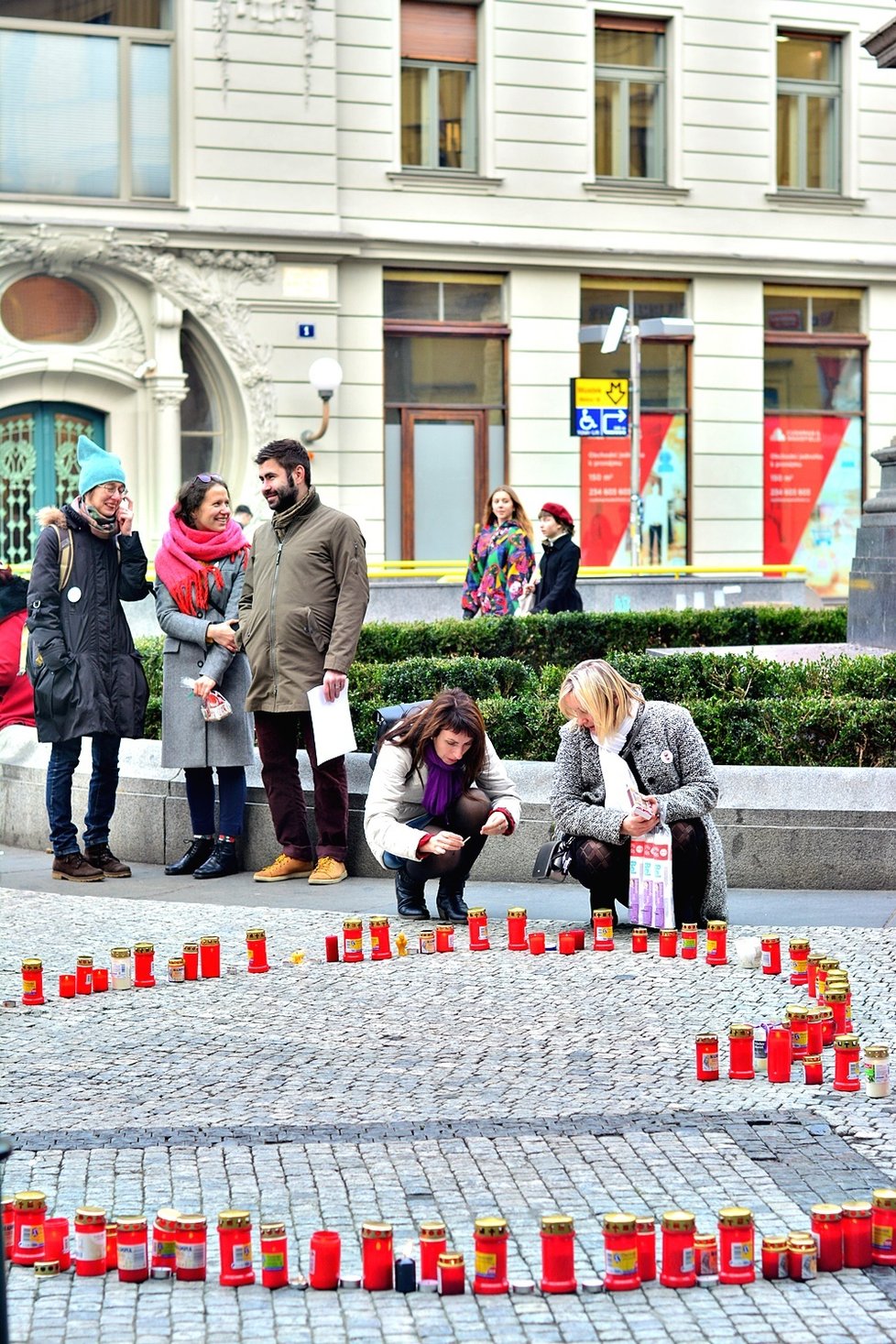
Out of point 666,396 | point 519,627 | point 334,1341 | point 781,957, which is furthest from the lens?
point 666,396

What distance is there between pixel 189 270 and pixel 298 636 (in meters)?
13.4

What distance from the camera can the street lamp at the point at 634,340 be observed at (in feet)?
71.1

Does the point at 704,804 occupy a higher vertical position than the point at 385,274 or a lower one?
lower

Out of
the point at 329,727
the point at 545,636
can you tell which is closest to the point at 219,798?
the point at 329,727

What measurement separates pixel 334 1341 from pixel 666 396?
859 inches

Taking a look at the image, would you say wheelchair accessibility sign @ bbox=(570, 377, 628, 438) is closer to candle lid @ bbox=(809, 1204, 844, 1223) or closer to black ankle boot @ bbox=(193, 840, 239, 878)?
black ankle boot @ bbox=(193, 840, 239, 878)

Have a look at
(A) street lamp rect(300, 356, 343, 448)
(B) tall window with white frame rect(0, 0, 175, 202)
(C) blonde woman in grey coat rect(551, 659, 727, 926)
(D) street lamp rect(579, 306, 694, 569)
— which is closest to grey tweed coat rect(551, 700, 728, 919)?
(C) blonde woman in grey coat rect(551, 659, 727, 926)

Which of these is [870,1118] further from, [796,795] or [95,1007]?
[796,795]

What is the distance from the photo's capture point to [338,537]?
9.38 m

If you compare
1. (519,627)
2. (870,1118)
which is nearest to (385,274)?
(519,627)

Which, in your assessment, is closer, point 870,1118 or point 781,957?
point 870,1118

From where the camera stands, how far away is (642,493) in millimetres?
24906

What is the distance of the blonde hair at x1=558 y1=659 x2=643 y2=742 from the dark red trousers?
1.63 m

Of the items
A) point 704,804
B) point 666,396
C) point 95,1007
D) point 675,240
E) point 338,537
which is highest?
point 675,240
